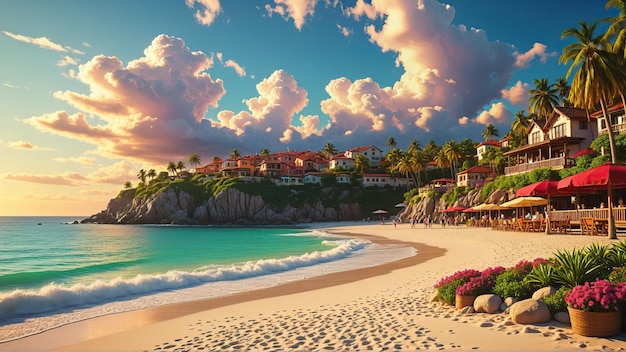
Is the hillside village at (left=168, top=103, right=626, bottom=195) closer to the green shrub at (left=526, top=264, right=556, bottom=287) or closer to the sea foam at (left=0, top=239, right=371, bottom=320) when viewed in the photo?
the sea foam at (left=0, top=239, right=371, bottom=320)

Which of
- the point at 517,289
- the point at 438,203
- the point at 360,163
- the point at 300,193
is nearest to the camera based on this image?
the point at 517,289

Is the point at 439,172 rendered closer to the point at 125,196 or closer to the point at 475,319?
the point at 125,196

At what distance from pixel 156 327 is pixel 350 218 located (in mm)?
98465

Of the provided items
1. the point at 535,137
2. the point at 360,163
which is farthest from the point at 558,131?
the point at 360,163

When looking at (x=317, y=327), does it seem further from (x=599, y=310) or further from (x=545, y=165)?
(x=545, y=165)

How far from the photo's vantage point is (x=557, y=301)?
23.2ft

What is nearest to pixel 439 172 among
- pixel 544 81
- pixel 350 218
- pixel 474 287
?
pixel 350 218

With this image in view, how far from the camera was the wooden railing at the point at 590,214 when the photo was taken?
26.1m

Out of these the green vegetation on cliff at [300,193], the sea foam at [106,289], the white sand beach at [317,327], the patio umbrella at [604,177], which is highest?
the green vegetation on cliff at [300,193]

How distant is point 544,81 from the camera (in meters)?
64.6

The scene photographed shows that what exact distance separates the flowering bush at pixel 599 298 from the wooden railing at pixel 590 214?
80.2 feet

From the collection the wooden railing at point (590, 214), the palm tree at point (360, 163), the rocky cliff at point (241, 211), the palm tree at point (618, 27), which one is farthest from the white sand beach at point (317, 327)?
the palm tree at point (360, 163)

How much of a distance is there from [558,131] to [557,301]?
54.3m

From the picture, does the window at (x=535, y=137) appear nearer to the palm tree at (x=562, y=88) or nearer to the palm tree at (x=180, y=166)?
the palm tree at (x=562, y=88)
